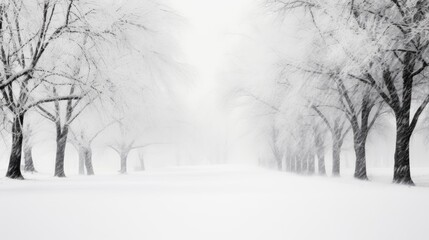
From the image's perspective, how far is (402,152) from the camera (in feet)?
39.7

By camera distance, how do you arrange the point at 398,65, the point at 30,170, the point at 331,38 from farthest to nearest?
the point at 30,170, the point at 398,65, the point at 331,38

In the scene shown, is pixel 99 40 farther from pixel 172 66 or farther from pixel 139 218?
pixel 139 218

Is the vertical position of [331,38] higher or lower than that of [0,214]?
higher

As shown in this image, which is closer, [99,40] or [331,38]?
[99,40]

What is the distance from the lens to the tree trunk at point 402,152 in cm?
1198

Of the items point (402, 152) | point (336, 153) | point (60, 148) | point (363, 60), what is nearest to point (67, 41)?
point (60, 148)

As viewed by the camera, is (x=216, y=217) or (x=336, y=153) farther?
(x=336, y=153)

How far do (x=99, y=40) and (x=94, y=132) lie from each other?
13.6 m

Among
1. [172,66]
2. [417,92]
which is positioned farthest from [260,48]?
[417,92]

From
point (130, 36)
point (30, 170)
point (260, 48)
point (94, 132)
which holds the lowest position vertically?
point (30, 170)

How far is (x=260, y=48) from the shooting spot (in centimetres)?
2056

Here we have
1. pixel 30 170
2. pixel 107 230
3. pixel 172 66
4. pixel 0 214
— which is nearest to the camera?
pixel 107 230

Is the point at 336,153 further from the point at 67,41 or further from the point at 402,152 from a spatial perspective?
the point at 67,41

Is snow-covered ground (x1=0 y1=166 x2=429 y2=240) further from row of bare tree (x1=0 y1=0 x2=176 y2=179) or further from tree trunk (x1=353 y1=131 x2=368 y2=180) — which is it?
tree trunk (x1=353 y1=131 x2=368 y2=180)
